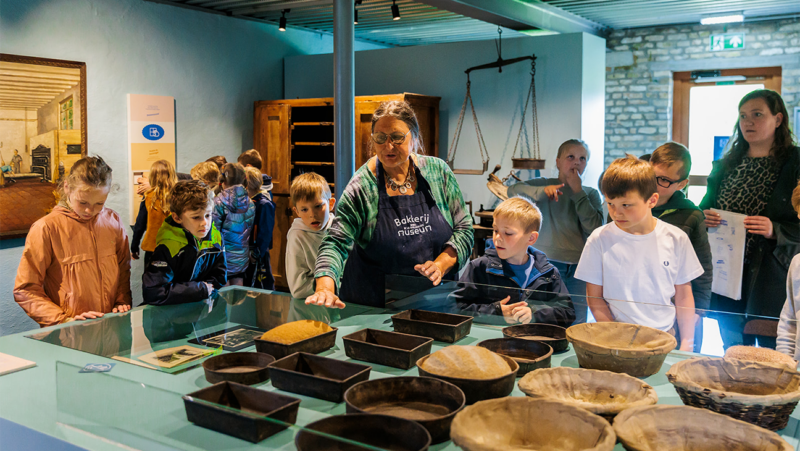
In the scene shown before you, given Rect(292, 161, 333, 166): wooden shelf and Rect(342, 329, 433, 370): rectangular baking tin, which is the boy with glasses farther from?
Rect(292, 161, 333, 166): wooden shelf

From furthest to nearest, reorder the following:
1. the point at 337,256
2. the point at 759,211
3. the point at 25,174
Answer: the point at 25,174 < the point at 759,211 < the point at 337,256

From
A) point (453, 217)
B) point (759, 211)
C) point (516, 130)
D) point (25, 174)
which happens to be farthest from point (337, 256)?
point (516, 130)

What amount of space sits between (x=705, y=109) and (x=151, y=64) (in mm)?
5847

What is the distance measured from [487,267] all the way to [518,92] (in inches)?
162

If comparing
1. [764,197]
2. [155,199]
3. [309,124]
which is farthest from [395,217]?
[309,124]

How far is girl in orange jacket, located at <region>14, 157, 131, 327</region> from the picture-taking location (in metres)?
2.54

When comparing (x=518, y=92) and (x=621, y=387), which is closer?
(x=621, y=387)

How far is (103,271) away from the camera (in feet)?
9.02

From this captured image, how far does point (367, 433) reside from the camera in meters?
1.14

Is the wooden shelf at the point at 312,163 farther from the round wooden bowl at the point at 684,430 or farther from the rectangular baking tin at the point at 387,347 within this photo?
the round wooden bowl at the point at 684,430

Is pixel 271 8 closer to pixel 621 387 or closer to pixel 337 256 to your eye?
pixel 337 256

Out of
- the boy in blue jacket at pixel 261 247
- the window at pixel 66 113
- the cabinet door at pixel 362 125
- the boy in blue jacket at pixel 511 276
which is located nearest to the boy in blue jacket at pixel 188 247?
the boy in blue jacket at pixel 511 276

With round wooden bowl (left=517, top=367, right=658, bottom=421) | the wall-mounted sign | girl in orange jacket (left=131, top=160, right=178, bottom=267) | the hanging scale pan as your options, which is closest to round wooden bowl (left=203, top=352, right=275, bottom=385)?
round wooden bowl (left=517, top=367, right=658, bottom=421)

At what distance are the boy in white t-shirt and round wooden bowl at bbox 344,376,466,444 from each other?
114 cm
